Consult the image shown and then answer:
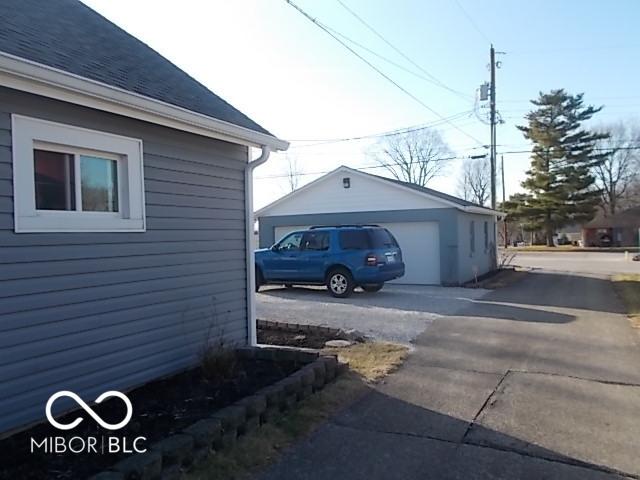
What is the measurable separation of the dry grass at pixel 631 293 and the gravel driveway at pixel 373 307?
3.35m

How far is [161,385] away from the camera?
5.33 m

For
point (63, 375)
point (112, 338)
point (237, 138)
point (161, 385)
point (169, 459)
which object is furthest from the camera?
point (237, 138)

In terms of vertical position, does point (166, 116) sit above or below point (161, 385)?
above

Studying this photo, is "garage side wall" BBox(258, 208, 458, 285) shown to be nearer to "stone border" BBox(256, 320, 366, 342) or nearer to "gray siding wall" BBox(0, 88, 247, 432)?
"stone border" BBox(256, 320, 366, 342)

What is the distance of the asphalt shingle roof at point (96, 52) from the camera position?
14.9 ft

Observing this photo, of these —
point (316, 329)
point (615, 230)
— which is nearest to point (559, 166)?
point (615, 230)

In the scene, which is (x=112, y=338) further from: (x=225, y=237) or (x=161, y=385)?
(x=225, y=237)

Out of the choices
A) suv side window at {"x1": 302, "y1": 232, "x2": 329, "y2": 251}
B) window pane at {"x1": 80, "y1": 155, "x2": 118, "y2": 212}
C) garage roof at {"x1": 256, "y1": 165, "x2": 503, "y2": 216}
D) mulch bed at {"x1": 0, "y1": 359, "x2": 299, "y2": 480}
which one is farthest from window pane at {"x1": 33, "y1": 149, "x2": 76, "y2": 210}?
garage roof at {"x1": 256, "y1": 165, "x2": 503, "y2": 216}

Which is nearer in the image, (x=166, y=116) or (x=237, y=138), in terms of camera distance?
(x=166, y=116)

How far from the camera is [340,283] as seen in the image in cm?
1362

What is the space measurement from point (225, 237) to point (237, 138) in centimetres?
127

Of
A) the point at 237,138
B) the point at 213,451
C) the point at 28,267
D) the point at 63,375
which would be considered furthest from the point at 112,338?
the point at 237,138

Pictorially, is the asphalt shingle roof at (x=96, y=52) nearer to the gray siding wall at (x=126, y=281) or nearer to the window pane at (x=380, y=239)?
the gray siding wall at (x=126, y=281)

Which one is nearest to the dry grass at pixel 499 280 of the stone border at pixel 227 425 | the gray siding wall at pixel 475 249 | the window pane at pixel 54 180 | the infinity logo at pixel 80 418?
the gray siding wall at pixel 475 249
